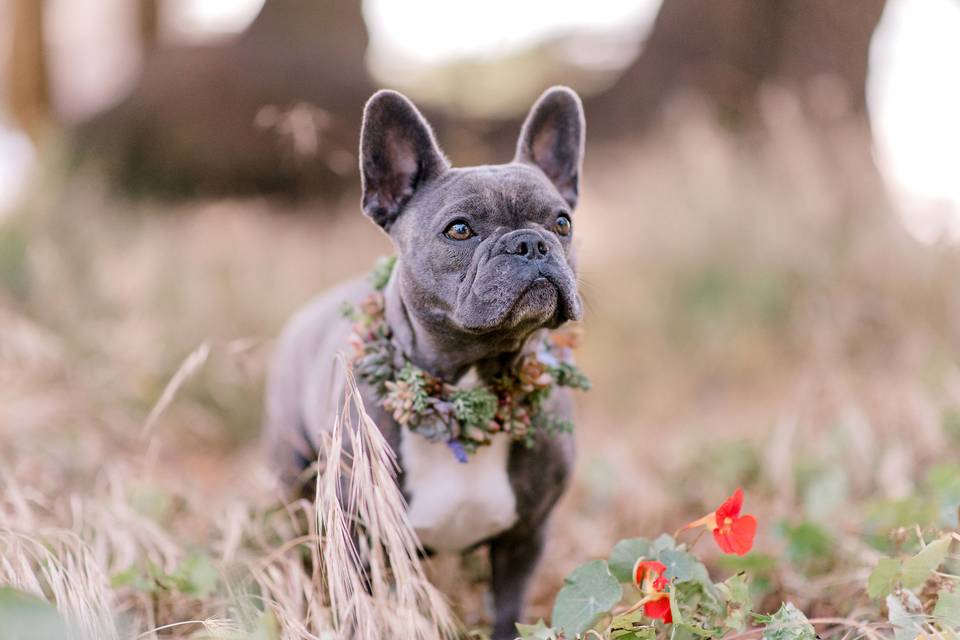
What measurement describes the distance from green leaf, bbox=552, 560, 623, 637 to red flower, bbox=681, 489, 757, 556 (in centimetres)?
24

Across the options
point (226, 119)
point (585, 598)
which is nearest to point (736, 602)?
point (585, 598)

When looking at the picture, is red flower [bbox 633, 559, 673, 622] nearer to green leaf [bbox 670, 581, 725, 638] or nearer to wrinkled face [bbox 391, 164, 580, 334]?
green leaf [bbox 670, 581, 725, 638]

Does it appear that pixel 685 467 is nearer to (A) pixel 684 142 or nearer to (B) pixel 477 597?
(B) pixel 477 597

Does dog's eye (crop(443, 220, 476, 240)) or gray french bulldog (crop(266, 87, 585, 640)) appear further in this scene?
dog's eye (crop(443, 220, 476, 240))

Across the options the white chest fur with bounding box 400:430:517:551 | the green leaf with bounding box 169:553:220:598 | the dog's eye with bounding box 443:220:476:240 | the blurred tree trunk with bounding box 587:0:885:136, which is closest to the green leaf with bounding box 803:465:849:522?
the white chest fur with bounding box 400:430:517:551

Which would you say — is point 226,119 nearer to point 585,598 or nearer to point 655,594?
point 585,598

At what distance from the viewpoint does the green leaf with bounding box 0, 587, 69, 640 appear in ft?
5.32

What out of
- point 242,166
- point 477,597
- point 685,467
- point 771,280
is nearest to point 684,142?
point 771,280

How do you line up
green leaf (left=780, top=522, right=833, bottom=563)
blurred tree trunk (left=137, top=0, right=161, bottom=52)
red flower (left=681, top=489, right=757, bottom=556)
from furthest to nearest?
blurred tree trunk (left=137, top=0, right=161, bottom=52) → green leaf (left=780, top=522, right=833, bottom=563) → red flower (left=681, top=489, right=757, bottom=556)

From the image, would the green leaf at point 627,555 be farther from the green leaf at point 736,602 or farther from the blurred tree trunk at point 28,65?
the blurred tree trunk at point 28,65

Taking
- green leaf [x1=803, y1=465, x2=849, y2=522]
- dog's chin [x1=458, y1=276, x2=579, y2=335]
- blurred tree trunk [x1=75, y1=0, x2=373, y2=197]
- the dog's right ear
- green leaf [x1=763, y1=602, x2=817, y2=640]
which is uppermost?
blurred tree trunk [x1=75, y1=0, x2=373, y2=197]

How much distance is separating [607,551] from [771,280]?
310 centimetres

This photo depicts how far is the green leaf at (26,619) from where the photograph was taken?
5.32 feet

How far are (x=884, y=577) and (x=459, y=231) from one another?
1.35 m
